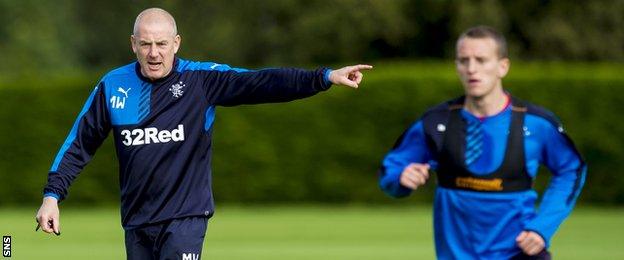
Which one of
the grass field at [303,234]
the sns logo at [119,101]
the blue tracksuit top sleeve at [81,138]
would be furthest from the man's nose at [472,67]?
the grass field at [303,234]

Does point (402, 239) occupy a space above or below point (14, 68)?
below

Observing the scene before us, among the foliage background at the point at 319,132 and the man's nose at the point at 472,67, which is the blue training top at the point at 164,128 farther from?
the foliage background at the point at 319,132

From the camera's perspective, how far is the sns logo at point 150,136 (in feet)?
27.1

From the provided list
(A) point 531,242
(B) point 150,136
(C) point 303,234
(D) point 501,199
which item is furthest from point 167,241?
(C) point 303,234

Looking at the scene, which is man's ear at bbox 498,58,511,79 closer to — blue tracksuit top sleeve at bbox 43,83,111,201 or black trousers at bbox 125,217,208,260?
black trousers at bbox 125,217,208,260

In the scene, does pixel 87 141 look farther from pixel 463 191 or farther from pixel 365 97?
pixel 365 97

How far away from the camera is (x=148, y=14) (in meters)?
8.26

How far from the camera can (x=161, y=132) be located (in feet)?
27.1

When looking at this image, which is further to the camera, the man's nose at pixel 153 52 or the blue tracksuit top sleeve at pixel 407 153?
the man's nose at pixel 153 52

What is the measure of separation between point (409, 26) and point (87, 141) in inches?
1444

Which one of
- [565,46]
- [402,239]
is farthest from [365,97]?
[565,46]

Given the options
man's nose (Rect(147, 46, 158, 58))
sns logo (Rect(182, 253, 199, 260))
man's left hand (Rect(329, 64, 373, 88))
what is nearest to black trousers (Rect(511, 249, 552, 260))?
man's left hand (Rect(329, 64, 373, 88))

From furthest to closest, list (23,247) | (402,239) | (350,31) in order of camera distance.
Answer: (350,31)
(402,239)
(23,247)

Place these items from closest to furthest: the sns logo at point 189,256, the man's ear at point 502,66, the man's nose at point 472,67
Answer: the man's nose at point 472,67
the man's ear at point 502,66
the sns logo at point 189,256
